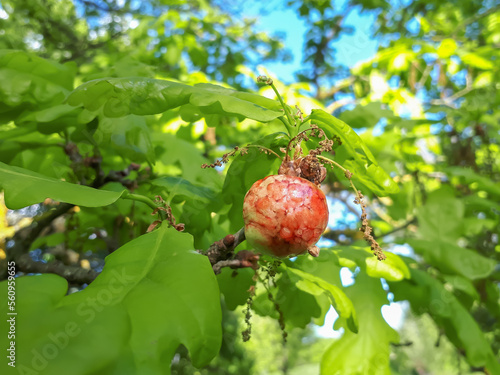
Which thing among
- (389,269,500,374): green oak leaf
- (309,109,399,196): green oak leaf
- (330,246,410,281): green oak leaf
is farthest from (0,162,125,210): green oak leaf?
(389,269,500,374): green oak leaf

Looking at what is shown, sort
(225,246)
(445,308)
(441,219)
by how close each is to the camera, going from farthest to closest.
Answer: (441,219) < (445,308) < (225,246)

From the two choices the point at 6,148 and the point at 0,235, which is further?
the point at 0,235

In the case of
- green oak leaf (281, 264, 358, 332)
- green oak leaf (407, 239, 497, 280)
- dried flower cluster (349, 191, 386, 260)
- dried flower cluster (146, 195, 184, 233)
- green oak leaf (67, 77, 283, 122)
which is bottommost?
green oak leaf (407, 239, 497, 280)

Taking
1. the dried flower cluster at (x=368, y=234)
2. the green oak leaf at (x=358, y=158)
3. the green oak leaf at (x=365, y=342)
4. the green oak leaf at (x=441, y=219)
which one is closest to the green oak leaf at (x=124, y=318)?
the dried flower cluster at (x=368, y=234)

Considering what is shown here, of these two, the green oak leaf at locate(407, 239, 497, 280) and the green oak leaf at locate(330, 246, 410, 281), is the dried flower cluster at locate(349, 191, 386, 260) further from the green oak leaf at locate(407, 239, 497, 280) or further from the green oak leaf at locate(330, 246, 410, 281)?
the green oak leaf at locate(407, 239, 497, 280)

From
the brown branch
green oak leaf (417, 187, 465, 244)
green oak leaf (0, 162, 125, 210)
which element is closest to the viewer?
green oak leaf (0, 162, 125, 210)

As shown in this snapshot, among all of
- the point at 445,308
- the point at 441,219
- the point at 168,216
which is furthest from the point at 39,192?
the point at 441,219

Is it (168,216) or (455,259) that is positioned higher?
(168,216)

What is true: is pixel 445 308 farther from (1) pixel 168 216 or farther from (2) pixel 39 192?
(2) pixel 39 192

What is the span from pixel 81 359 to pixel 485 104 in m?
3.67

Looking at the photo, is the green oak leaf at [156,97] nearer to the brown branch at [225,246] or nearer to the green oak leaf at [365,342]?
the brown branch at [225,246]

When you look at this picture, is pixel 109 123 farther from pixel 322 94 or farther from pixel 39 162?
pixel 322 94

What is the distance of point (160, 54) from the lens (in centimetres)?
459

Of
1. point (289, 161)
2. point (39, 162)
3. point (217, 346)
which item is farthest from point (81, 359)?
point (39, 162)
